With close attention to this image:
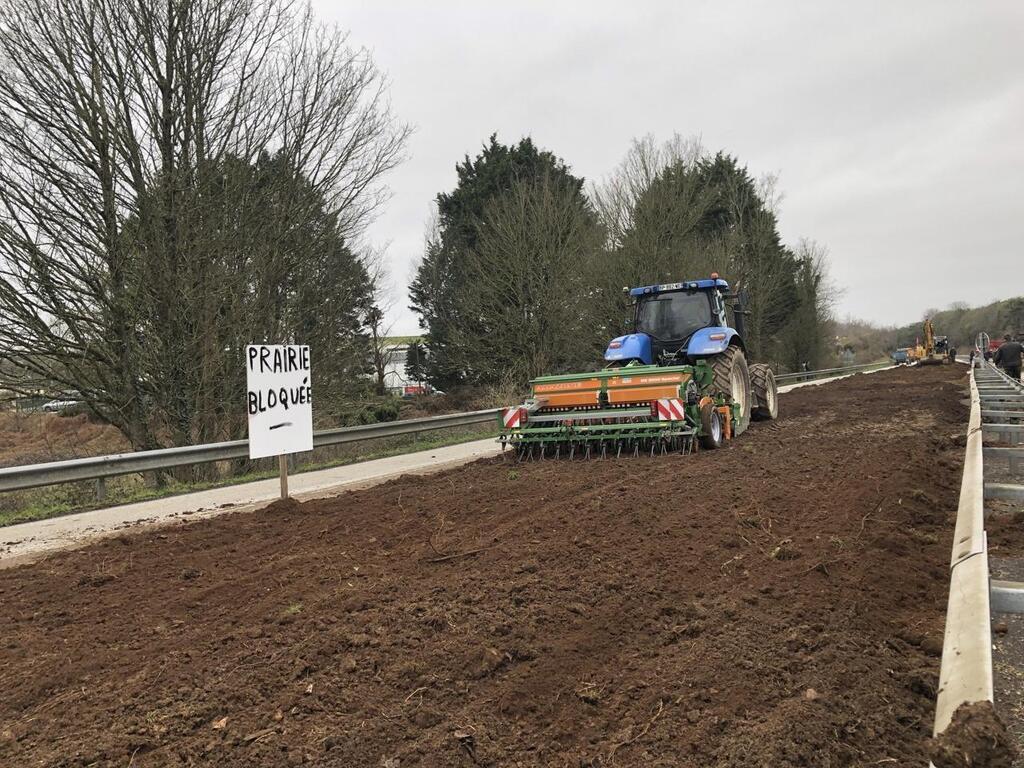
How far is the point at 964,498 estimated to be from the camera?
13.5 feet

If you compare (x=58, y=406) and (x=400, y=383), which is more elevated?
(x=400, y=383)

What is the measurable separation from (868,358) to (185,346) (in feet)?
272

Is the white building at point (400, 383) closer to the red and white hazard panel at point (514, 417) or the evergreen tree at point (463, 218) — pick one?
the evergreen tree at point (463, 218)

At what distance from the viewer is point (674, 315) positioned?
40.8 ft

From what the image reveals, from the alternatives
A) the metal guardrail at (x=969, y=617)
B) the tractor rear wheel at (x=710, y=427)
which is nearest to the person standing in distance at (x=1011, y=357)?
the tractor rear wheel at (x=710, y=427)

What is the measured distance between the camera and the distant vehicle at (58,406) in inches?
497

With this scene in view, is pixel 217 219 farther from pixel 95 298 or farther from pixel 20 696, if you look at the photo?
pixel 20 696

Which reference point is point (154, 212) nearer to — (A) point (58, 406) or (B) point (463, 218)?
(A) point (58, 406)

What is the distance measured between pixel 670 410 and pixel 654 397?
1.06 ft

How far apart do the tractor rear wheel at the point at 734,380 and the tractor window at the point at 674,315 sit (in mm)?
785

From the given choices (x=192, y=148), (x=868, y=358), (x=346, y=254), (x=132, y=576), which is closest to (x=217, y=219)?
(x=192, y=148)

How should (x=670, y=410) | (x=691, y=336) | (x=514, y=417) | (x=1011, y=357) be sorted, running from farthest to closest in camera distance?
(x=1011, y=357) → (x=691, y=336) → (x=514, y=417) → (x=670, y=410)

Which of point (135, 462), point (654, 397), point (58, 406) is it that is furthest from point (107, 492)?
point (654, 397)


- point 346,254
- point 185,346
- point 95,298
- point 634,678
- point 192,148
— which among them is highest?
point 192,148
